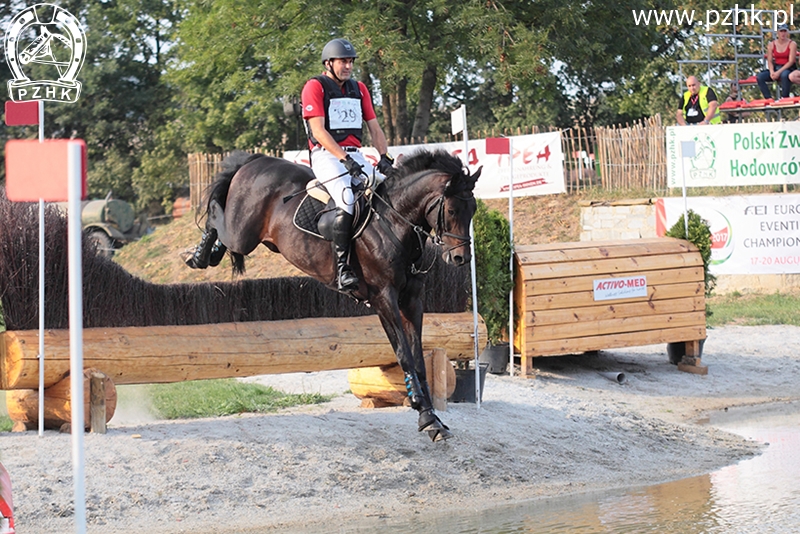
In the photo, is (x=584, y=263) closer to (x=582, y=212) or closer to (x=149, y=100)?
(x=582, y=212)

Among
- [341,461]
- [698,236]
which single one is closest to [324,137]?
[341,461]

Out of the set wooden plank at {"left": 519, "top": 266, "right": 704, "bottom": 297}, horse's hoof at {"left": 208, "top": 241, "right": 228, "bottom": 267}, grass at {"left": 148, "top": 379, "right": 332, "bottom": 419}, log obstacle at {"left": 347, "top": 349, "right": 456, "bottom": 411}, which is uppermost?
horse's hoof at {"left": 208, "top": 241, "right": 228, "bottom": 267}

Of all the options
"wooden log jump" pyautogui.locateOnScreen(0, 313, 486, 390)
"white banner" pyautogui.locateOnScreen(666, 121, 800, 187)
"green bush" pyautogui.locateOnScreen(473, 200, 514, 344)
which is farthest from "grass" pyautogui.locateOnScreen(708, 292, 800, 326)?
"wooden log jump" pyautogui.locateOnScreen(0, 313, 486, 390)

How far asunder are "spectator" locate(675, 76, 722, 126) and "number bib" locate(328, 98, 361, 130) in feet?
43.9

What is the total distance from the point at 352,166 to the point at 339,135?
1.75ft

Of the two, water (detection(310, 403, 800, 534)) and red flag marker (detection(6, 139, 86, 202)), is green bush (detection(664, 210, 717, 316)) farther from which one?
red flag marker (detection(6, 139, 86, 202))

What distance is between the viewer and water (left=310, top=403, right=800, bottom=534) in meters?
6.31

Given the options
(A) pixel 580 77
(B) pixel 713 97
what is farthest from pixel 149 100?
(B) pixel 713 97

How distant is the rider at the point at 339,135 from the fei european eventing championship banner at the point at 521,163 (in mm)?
12678

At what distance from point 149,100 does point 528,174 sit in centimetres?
2188

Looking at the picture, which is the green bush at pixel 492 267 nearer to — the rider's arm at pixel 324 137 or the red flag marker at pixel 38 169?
the rider's arm at pixel 324 137

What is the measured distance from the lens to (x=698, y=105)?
2025cm

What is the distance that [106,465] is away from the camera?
6.77 m

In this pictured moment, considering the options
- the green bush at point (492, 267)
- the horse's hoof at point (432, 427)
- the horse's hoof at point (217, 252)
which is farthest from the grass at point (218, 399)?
the green bush at point (492, 267)
